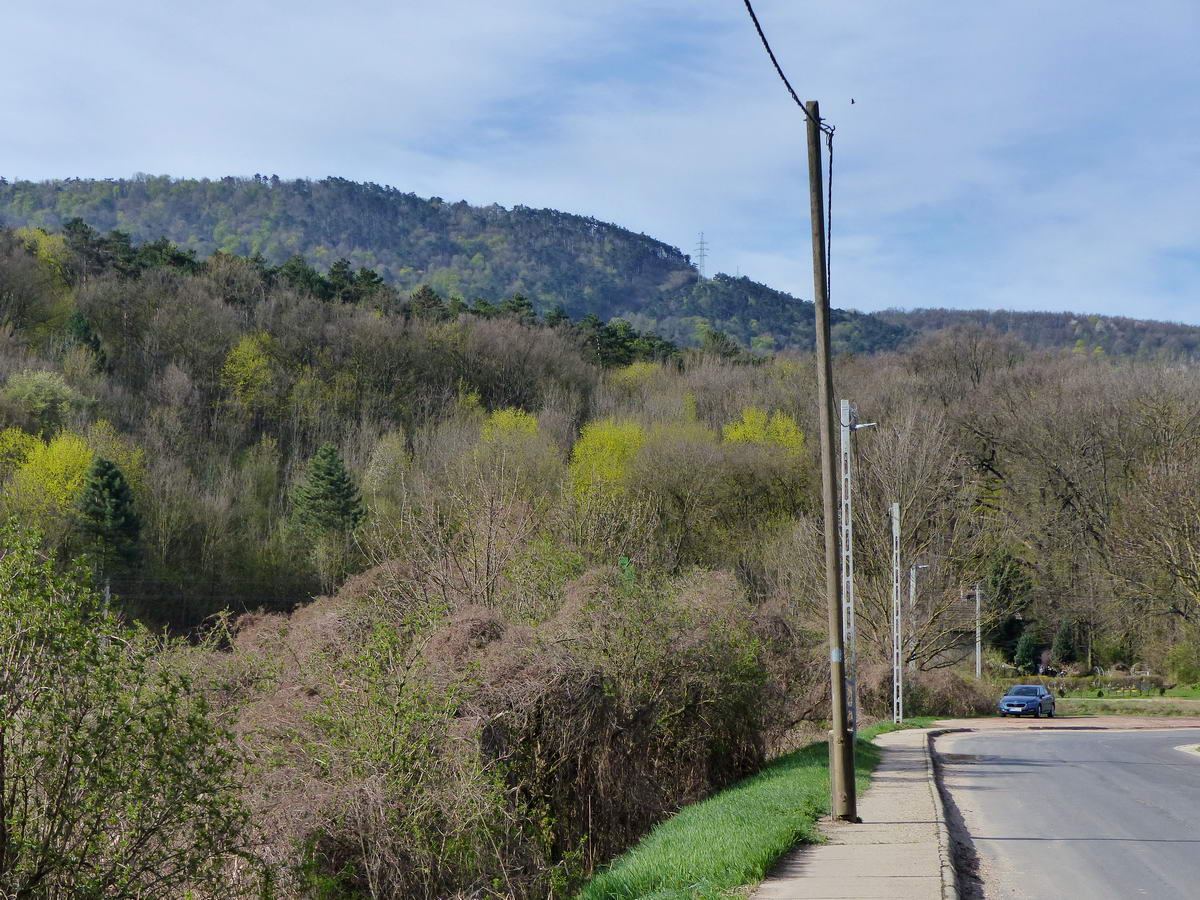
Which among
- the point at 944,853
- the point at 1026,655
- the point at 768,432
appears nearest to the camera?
the point at 944,853

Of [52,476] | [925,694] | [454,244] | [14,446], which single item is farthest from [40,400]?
[454,244]

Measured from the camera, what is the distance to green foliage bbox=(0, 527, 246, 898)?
786 cm

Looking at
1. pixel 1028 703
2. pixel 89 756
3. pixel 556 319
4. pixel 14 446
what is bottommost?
pixel 1028 703

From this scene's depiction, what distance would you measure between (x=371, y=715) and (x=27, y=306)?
227 feet

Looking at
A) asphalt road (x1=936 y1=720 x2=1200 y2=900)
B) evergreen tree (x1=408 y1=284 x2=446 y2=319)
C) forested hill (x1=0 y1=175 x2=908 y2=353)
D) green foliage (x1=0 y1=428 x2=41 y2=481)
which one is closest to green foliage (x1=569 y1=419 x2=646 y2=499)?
evergreen tree (x1=408 y1=284 x2=446 y2=319)

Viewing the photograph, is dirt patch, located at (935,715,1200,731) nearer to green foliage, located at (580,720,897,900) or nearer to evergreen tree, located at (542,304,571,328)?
green foliage, located at (580,720,897,900)

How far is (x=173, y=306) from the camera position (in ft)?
245

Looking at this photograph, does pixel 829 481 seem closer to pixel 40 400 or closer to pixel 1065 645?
pixel 40 400

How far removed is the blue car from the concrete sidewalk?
2773 centimetres

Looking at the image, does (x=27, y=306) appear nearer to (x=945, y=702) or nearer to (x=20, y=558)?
(x=945, y=702)

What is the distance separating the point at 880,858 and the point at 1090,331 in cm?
11517

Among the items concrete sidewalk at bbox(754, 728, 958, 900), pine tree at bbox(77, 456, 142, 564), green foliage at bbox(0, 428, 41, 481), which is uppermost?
green foliage at bbox(0, 428, 41, 481)

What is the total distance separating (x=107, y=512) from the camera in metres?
52.0

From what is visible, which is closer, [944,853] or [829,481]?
[944,853]
